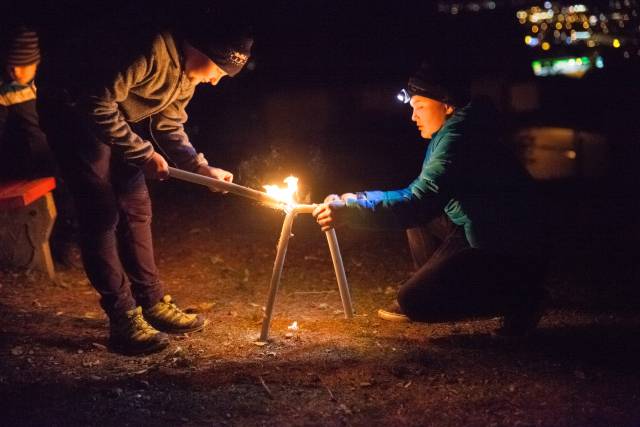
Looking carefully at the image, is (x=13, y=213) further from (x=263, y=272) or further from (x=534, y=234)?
(x=534, y=234)

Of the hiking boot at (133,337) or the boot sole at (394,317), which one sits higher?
the hiking boot at (133,337)

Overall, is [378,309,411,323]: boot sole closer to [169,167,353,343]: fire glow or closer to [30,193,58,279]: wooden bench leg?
[169,167,353,343]: fire glow

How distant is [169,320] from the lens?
454cm

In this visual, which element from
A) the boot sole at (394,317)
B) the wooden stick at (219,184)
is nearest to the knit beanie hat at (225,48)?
the wooden stick at (219,184)

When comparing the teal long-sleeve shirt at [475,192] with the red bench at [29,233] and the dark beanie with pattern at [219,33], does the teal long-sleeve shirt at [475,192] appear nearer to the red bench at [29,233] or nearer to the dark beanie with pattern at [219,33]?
the dark beanie with pattern at [219,33]

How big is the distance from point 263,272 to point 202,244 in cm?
126

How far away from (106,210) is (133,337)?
0.88 m

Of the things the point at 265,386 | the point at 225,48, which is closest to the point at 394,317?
the point at 265,386

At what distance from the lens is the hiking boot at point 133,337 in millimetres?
4145

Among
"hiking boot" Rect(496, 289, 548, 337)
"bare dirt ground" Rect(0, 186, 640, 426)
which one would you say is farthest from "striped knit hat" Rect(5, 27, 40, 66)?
"hiking boot" Rect(496, 289, 548, 337)

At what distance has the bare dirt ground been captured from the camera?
131 inches

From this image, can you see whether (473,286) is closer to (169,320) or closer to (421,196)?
(421,196)

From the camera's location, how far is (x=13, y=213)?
5941 mm

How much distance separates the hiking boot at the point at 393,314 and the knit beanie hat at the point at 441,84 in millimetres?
1659
